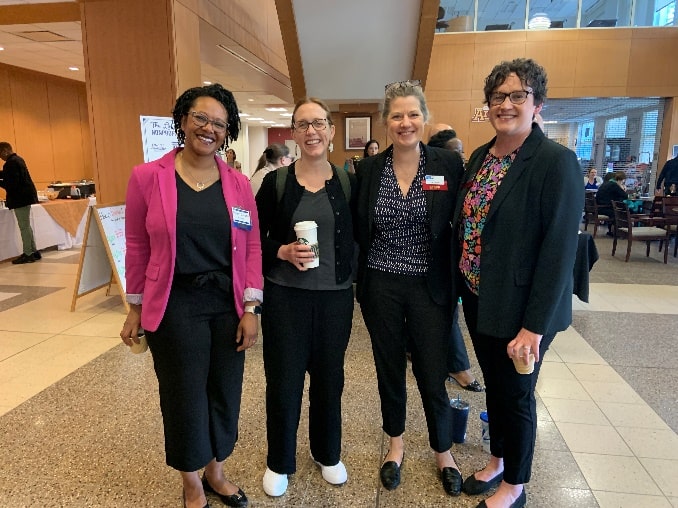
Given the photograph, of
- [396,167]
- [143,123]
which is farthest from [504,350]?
[143,123]

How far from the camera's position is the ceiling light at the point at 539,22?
10.8 metres

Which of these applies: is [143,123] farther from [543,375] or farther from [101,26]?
[543,375]

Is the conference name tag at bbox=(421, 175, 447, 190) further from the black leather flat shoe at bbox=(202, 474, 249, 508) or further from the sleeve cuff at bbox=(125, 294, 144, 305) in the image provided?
the black leather flat shoe at bbox=(202, 474, 249, 508)

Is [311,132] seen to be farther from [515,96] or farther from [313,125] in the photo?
[515,96]

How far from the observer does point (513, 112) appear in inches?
64.3

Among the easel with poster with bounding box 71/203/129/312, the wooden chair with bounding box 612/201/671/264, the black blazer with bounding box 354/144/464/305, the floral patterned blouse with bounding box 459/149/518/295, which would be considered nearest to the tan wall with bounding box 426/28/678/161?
the wooden chair with bounding box 612/201/671/264

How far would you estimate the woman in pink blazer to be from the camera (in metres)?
1.61

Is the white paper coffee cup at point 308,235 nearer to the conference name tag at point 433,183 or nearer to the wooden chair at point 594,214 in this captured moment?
the conference name tag at point 433,183

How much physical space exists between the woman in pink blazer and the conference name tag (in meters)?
0.67

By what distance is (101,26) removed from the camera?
4488 millimetres

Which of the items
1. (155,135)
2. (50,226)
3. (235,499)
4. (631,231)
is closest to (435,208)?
(235,499)

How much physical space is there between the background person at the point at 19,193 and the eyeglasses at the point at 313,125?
6.68 m

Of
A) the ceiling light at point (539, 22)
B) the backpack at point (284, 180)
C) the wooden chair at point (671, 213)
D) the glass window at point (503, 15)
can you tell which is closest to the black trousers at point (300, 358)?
the backpack at point (284, 180)

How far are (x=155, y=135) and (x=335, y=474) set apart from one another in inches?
142
